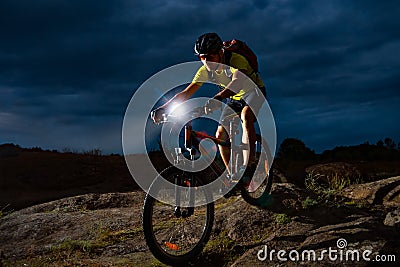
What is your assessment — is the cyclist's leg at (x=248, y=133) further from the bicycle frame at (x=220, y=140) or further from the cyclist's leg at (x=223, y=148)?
the cyclist's leg at (x=223, y=148)

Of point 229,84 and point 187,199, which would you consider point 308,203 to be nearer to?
point 187,199

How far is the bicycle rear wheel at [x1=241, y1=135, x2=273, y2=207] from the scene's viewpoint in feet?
23.9

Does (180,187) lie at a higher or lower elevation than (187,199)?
higher

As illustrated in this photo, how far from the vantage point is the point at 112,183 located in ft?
50.7

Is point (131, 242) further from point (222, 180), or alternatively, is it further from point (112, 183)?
point (112, 183)

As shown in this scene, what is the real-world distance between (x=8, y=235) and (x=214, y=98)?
428 centimetres

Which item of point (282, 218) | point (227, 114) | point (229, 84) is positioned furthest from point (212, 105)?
point (282, 218)

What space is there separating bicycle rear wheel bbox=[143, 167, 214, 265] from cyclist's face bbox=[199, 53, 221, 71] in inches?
67.9

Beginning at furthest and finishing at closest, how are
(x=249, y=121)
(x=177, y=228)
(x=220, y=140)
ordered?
1. (x=249, y=121)
2. (x=220, y=140)
3. (x=177, y=228)

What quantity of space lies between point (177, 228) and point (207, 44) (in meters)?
2.66

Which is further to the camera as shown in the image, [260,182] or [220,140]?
[260,182]

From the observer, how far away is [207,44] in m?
6.38

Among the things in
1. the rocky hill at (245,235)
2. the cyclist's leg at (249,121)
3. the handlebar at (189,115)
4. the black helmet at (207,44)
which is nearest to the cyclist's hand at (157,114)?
the handlebar at (189,115)

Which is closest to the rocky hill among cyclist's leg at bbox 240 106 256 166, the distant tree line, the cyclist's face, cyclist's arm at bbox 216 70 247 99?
cyclist's leg at bbox 240 106 256 166
